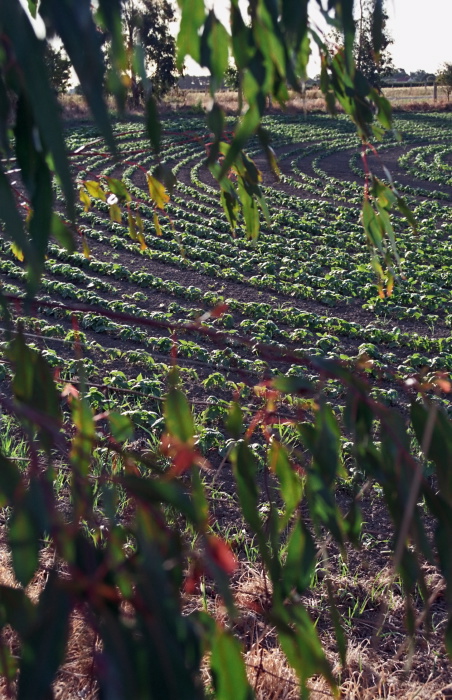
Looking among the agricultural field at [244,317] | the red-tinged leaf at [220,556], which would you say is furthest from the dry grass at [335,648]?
the red-tinged leaf at [220,556]

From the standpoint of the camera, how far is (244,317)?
8219mm

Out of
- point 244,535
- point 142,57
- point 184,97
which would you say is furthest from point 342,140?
point 142,57

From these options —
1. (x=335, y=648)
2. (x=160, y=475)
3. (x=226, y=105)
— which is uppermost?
(x=226, y=105)

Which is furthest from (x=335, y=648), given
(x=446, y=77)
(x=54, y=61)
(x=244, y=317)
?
(x=446, y=77)

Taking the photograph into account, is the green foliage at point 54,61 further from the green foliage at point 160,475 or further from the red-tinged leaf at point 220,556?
the red-tinged leaf at point 220,556

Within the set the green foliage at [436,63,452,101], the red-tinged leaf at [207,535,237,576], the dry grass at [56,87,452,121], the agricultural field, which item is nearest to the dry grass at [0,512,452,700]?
the agricultural field

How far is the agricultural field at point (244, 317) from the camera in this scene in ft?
8.69

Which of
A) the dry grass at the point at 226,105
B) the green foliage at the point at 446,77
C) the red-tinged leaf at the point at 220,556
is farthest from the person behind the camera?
the green foliage at the point at 446,77

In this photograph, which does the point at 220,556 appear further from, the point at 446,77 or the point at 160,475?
the point at 446,77

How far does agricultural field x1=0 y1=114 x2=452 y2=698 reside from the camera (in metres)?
2.65

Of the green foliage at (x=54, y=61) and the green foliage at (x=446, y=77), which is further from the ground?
the green foliage at (x=446, y=77)

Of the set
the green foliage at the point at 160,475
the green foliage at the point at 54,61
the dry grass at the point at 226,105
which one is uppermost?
the dry grass at the point at 226,105

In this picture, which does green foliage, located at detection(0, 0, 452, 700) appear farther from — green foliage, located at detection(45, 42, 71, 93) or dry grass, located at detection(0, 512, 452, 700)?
dry grass, located at detection(0, 512, 452, 700)

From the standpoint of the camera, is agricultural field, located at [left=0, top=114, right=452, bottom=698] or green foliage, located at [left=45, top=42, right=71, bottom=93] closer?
green foliage, located at [left=45, top=42, right=71, bottom=93]
